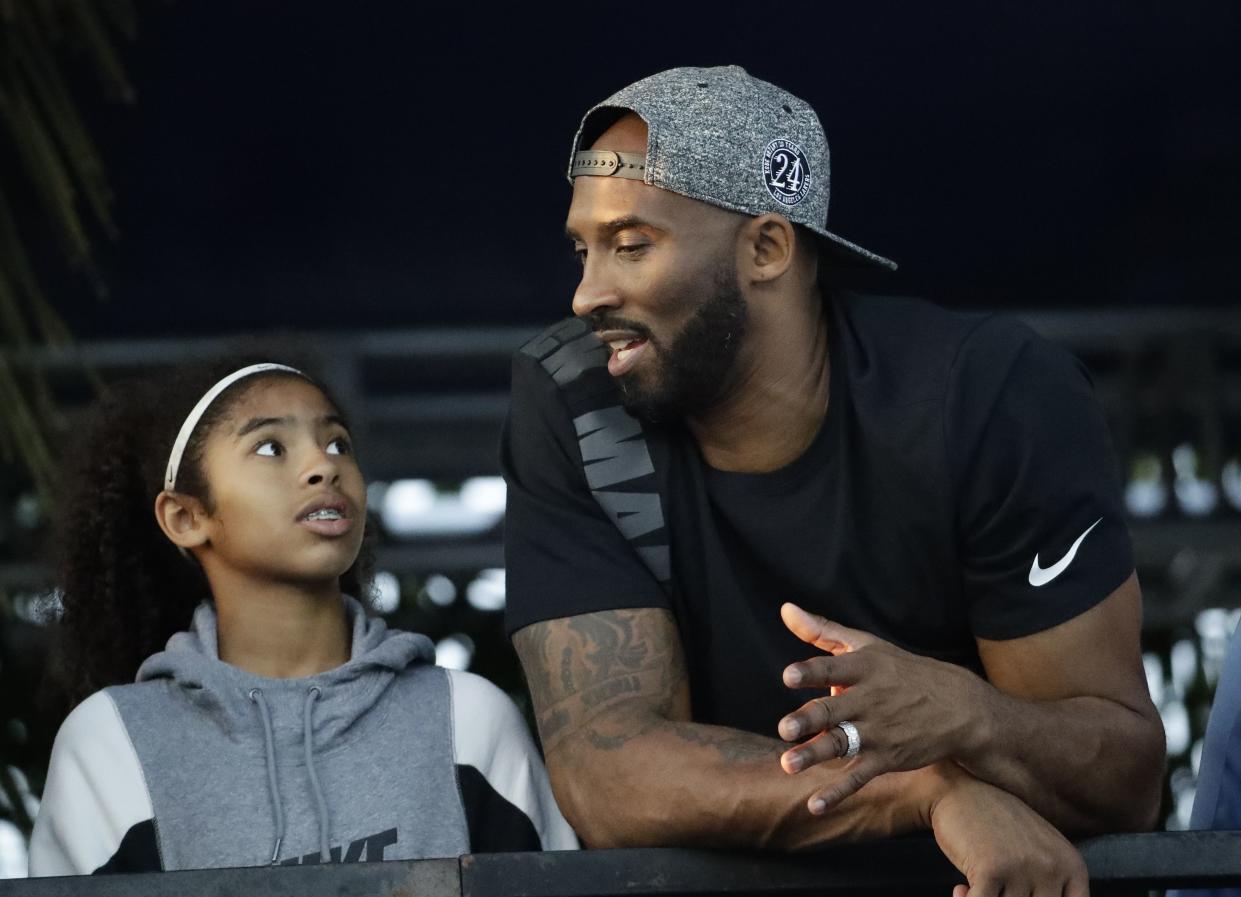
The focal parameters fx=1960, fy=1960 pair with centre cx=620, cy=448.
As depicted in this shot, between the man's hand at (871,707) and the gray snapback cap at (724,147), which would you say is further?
the gray snapback cap at (724,147)

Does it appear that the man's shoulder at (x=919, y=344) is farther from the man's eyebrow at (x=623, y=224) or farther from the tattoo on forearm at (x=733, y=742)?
the tattoo on forearm at (x=733, y=742)

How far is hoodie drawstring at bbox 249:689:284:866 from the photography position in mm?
2076

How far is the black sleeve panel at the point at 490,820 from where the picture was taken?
2125mm

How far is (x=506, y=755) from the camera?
2.19 meters

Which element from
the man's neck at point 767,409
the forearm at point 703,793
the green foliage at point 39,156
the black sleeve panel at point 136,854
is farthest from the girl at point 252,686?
the man's neck at point 767,409

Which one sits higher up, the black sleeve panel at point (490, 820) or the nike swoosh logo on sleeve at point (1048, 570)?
the nike swoosh logo on sleeve at point (1048, 570)

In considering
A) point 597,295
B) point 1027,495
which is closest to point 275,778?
point 597,295

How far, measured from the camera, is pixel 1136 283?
4457mm

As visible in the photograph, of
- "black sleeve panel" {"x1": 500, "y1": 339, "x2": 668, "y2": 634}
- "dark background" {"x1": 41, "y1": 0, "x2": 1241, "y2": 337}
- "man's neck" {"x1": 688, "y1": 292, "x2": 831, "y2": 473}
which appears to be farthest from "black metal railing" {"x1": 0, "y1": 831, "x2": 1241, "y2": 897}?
"dark background" {"x1": 41, "y1": 0, "x2": 1241, "y2": 337}

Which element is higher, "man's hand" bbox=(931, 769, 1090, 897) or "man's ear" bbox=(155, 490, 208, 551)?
"man's ear" bbox=(155, 490, 208, 551)

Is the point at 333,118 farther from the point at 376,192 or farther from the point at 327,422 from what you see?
the point at 327,422

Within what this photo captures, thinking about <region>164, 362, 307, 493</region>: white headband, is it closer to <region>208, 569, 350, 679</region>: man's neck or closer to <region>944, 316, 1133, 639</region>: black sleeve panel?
<region>208, 569, 350, 679</region>: man's neck

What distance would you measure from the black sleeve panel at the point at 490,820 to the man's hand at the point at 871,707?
1.72 ft

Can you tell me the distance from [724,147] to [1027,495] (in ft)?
1.61
